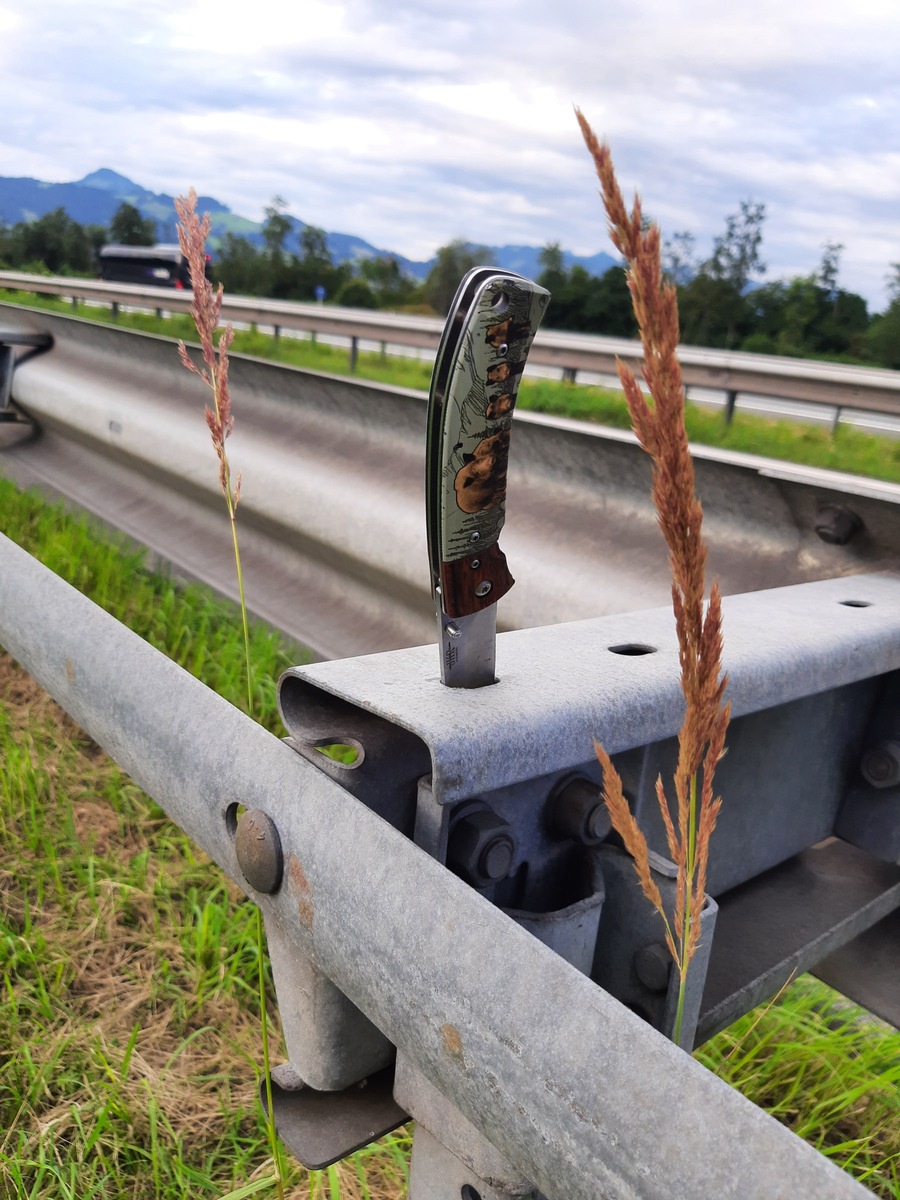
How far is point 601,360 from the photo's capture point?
11.1 metres

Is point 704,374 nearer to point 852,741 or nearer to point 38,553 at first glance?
point 38,553

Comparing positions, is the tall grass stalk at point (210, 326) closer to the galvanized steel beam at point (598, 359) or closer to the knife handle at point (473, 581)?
the knife handle at point (473, 581)

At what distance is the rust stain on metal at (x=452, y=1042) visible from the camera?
2.61 feet

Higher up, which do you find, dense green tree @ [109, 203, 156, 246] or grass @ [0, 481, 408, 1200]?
dense green tree @ [109, 203, 156, 246]

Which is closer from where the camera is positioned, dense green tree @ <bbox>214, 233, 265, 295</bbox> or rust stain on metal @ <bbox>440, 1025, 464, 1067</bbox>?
rust stain on metal @ <bbox>440, 1025, 464, 1067</bbox>

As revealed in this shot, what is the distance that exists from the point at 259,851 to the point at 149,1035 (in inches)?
43.6

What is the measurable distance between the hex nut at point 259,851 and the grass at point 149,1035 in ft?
2.04

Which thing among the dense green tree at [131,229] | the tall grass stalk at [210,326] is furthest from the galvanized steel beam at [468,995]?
the dense green tree at [131,229]

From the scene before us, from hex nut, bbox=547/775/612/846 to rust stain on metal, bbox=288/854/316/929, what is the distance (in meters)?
0.33

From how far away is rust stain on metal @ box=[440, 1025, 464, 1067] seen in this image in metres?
0.79

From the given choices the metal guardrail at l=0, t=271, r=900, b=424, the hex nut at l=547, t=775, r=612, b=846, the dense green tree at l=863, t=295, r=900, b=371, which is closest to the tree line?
the dense green tree at l=863, t=295, r=900, b=371

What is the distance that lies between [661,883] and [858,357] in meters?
60.3

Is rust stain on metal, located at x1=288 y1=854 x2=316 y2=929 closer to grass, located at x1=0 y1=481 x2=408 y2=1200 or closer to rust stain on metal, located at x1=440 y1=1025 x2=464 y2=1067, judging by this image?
rust stain on metal, located at x1=440 y1=1025 x2=464 y2=1067

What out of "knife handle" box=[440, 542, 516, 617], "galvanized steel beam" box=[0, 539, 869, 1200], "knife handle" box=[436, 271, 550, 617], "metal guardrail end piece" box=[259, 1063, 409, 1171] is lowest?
"metal guardrail end piece" box=[259, 1063, 409, 1171]
